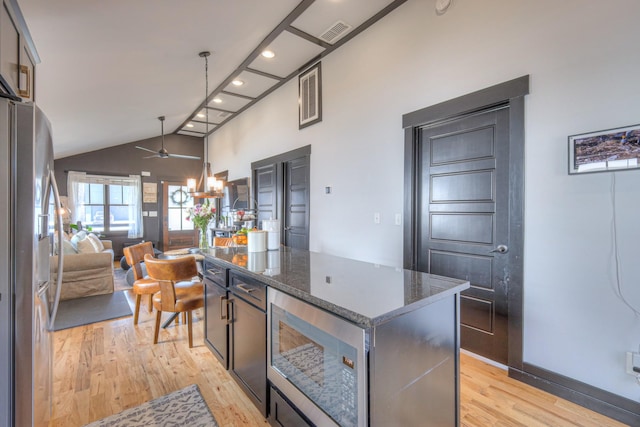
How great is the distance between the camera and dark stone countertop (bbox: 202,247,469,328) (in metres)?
1.10

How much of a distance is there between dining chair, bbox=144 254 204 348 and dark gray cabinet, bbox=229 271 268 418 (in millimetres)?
719

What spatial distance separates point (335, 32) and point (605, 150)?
2.93m

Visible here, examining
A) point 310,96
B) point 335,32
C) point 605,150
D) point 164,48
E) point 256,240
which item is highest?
point 335,32

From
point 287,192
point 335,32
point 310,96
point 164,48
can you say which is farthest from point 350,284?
point 287,192

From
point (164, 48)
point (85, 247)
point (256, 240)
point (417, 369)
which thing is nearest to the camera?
point (417, 369)

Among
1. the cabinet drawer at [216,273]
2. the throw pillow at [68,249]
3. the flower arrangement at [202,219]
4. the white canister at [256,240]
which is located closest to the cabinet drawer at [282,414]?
the cabinet drawer at [216,273]

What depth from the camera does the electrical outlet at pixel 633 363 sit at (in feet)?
5.54

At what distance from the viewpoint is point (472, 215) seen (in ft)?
8.22

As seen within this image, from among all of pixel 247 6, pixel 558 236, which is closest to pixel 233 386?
pixel 558 236

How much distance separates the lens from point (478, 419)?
178 centimetres

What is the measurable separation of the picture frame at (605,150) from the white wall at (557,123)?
5cm

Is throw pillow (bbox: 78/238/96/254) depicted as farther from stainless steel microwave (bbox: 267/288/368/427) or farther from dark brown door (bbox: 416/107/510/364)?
dark brown door (bbox: 416/107/510/364)

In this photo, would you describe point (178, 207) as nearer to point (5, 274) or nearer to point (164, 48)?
point (164, 48)

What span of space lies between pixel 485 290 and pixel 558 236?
0.68 meters
